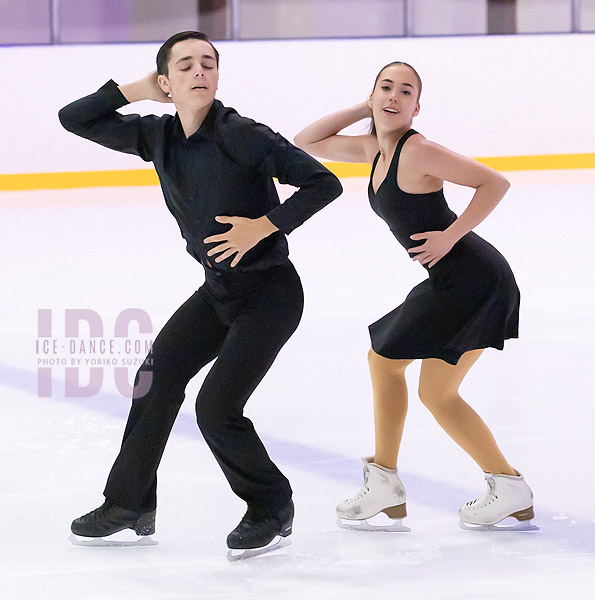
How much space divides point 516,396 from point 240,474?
159cm

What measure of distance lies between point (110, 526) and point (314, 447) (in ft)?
2.96

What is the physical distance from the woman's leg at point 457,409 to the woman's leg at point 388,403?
6cm

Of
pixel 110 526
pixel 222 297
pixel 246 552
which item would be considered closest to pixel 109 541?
pixel 110 526

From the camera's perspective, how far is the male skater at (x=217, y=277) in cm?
253

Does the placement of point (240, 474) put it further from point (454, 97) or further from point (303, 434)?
point (454, 97)

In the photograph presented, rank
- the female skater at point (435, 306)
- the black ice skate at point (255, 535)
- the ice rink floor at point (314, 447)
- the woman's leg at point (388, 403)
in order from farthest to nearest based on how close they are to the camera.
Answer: the woman's leg at point (388, 403) < the female skater at point (435, 306) < the black ice skate at point (255, 535) < the ice rink floor at point (314, 447)

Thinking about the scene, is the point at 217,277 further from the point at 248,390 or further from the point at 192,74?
the point at 192,74

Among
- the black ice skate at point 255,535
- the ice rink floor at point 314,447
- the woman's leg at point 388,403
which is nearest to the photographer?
the ice rink floor at point 314,447

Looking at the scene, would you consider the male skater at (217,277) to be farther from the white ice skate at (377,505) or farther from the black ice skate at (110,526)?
the white ice skate at (377,505)

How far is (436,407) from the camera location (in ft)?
9.05

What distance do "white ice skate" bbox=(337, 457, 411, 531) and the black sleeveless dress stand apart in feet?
1.03

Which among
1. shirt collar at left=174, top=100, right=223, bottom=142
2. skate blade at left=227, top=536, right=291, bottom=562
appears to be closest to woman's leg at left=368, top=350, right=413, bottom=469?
skate blade at left=227, top=536, right=291, bottom=562

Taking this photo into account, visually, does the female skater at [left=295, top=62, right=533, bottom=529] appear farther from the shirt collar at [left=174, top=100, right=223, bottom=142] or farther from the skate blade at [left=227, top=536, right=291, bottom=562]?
the shirt collar at [left=174, top=100, right=223, bottom=142]

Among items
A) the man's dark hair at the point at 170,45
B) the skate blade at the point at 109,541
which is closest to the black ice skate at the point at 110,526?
the skate blade at the point at 109,541
